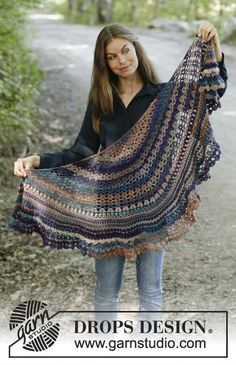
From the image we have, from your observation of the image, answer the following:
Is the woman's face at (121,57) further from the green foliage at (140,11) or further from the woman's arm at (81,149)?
the green foliage at (140,11)

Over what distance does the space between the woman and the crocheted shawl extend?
2.0 inches

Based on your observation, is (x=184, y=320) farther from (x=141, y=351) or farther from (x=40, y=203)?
(x=40, y=203)

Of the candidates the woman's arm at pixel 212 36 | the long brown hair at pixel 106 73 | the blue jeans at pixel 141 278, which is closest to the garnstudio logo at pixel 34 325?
the blue jeans at pixel 141 278

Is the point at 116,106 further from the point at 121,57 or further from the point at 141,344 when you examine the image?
the point at 141,344

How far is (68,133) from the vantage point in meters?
8.21

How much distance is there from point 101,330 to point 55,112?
6476mm

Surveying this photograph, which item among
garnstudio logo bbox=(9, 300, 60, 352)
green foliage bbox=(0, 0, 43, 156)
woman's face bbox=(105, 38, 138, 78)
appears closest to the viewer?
woman's face bbox=(105, 38, 138, 78)

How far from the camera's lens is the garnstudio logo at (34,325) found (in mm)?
3448

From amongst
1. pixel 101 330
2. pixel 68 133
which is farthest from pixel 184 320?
pixel 68 133

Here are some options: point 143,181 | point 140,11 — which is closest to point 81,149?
point 143,181

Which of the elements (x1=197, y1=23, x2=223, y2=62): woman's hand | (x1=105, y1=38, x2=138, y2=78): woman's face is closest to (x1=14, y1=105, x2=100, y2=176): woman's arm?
(x1=105, y1=38, x2=138, y2=78): woman's face

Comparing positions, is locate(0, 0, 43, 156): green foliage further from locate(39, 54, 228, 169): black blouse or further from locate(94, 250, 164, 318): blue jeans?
locate(94, 250, 164, 318): blue jeans

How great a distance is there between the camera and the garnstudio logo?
11.3ft

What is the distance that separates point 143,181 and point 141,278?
534 millimetres
